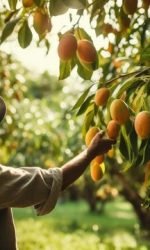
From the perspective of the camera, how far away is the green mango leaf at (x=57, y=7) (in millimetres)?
1381

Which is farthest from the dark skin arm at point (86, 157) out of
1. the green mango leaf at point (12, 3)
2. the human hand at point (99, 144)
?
the green mango leaf at point (12, 3)

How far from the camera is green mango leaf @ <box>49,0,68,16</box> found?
1381mm

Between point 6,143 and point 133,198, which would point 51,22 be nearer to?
point 6,143

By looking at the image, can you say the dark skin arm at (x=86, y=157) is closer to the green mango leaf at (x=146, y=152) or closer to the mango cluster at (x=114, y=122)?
the mango cluster at (x=114, y=122)

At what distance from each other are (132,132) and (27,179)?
0.38m

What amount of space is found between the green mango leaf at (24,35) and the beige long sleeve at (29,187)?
1.35 ft

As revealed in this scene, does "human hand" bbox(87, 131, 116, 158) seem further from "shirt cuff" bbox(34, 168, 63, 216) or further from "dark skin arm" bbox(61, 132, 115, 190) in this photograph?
"shirt cuff" bbox(34, 168, 63, 216)

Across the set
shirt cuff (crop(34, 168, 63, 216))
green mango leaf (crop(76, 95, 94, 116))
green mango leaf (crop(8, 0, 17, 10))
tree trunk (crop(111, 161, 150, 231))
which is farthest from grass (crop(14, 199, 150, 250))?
green mango leaf (crop(8, 0, 17, 10))

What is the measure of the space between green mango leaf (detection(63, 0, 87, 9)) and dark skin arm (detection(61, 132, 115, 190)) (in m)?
0.45

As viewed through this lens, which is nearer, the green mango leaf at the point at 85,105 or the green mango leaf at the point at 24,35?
the green mango leaf at the point at 24,35

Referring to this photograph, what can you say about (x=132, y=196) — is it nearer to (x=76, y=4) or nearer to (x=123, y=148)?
(x=123, y=148)

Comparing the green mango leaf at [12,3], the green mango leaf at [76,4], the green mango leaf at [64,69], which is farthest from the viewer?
the green mango leaf at [64,69]

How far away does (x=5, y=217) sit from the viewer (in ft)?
5.94

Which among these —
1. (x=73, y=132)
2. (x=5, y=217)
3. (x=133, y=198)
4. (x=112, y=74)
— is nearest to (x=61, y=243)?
(x=133, y=198)
